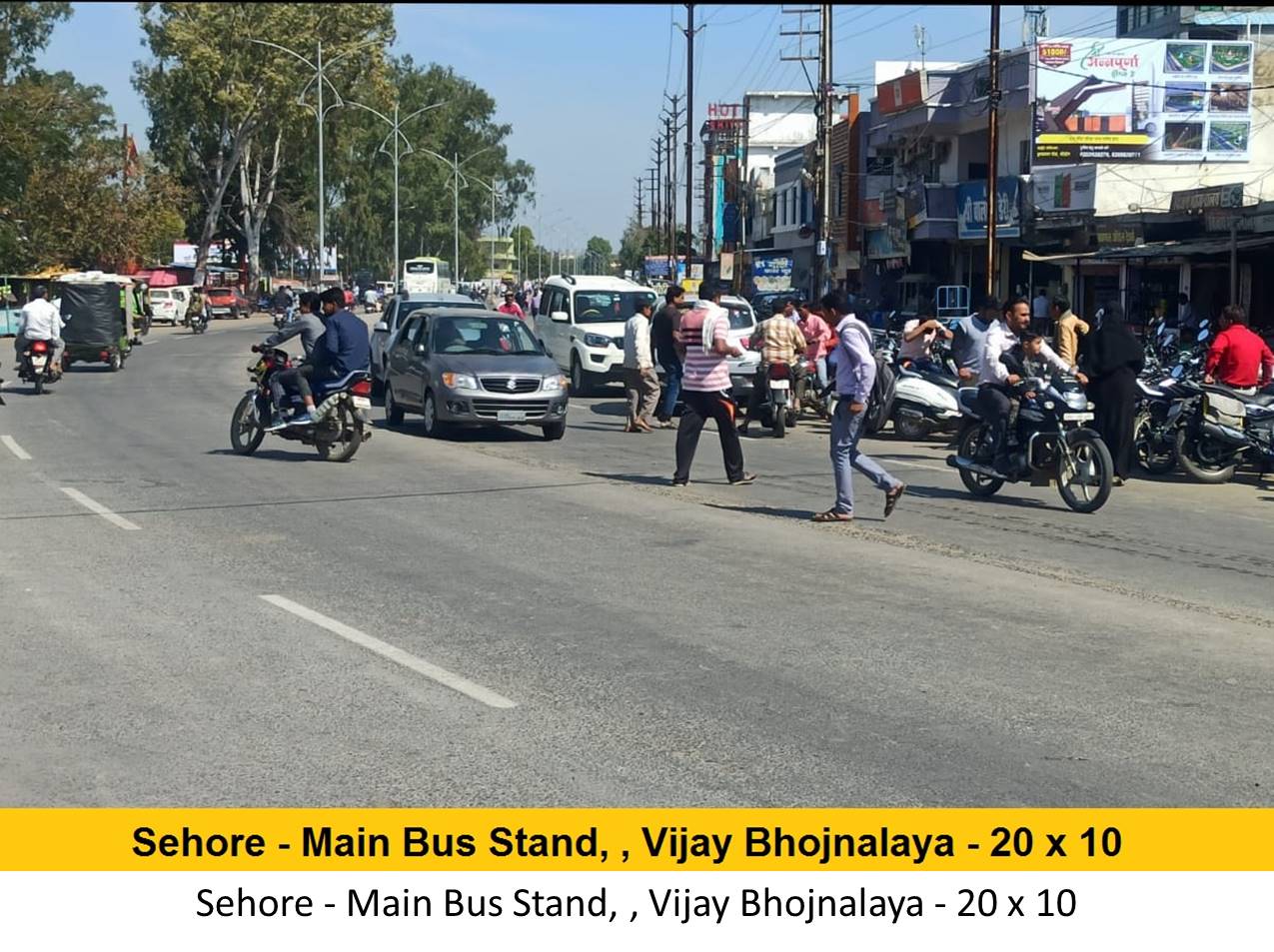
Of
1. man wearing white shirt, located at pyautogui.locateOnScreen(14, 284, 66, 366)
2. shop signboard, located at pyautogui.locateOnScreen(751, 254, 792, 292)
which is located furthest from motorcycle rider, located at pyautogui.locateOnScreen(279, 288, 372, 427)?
shop signboard, located at pyautogui.locateOnScreen(751, 254, 792, 292)

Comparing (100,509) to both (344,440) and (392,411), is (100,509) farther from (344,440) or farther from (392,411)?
(392,411)

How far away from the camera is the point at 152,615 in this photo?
9.54 meters

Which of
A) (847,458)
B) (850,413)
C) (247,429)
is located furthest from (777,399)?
(850,413)

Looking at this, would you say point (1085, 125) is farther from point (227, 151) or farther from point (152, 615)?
point (227, 151)

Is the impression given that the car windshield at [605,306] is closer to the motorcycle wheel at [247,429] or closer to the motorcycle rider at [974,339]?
the motorcycle rider at [974,339]

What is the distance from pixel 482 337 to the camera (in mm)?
22031

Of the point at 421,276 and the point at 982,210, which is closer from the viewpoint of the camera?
the point at 982,210

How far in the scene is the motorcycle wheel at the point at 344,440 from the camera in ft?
58.9

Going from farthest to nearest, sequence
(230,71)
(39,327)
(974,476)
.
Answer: (230,71) → (39,327) → (974,476)

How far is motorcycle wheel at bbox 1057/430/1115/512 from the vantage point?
565 inches

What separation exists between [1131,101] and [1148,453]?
27987 millimetres

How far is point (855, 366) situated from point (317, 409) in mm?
6823

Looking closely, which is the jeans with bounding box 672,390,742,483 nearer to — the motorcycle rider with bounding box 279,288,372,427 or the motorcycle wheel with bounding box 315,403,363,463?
the motorcycle wheel with bounding box 315,403,363,463

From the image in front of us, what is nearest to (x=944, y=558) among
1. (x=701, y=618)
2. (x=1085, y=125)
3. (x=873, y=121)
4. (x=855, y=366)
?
(x=855, y=366)
